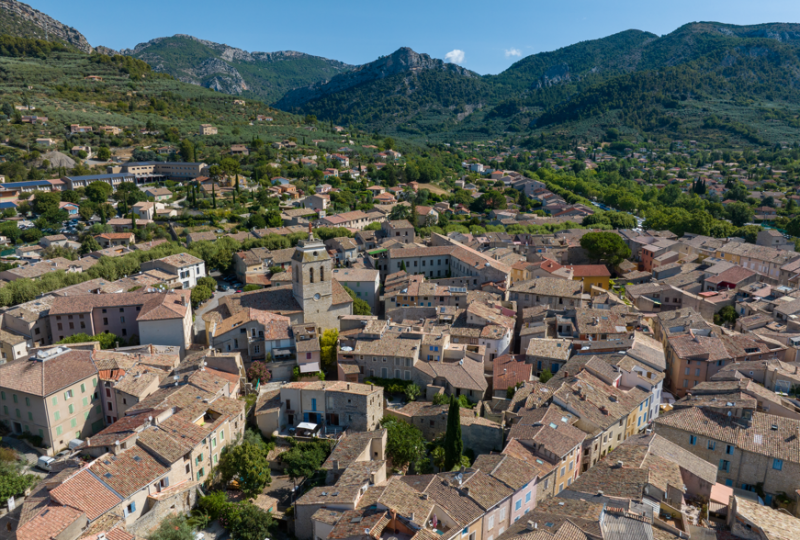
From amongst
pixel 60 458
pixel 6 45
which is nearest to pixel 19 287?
pixel 60 458

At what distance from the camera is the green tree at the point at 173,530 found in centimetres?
2334

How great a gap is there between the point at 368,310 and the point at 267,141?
89.6 meters

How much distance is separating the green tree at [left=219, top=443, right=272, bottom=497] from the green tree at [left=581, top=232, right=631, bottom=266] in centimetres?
4905

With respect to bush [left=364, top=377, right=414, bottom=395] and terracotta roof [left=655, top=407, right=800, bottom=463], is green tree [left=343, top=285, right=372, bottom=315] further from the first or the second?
terracotta roof [left=655, top=407, right=800, bottom=463]

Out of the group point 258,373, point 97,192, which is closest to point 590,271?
point 258,373

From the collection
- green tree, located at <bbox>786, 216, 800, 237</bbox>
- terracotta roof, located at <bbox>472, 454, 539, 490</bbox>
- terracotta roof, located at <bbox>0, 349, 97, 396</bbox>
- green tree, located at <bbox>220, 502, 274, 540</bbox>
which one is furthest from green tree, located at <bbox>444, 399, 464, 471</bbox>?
green tree, located at <bbox>786, 216, 800, 237</bbox>

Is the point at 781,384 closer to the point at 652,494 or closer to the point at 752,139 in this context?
the point at 652,494

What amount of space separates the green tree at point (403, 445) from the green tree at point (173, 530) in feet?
37.5

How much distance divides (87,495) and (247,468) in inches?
Answer: 294

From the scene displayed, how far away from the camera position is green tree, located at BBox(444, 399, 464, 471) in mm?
30027

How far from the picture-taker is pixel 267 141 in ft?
415

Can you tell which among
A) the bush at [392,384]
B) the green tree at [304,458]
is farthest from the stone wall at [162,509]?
the bush at [392,384]

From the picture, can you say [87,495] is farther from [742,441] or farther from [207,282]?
[742,441]

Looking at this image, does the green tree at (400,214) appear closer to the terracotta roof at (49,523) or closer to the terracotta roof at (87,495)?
the terracotta roof at (87,495)
